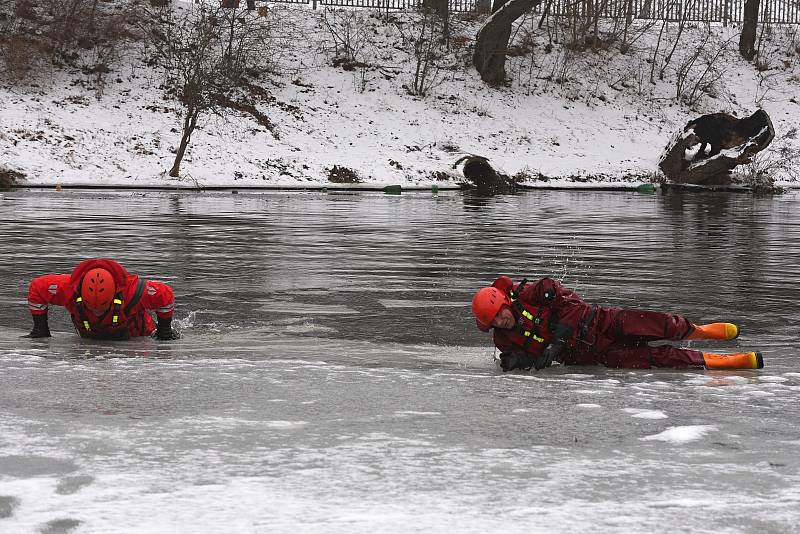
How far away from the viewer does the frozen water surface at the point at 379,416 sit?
3.70m

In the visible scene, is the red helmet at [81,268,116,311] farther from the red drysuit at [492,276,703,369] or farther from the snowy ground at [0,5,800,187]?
the snowy ground at [0,5,800,187]

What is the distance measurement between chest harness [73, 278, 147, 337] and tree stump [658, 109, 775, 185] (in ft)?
97.1

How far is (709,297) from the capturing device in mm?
10148

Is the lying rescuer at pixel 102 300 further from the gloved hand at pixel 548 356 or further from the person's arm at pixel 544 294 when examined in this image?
the gloved hand at pixel 548 356

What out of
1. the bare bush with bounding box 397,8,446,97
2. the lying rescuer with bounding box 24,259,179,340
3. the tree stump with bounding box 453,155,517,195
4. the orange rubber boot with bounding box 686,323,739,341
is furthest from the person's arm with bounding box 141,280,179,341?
the bare bush with bounding box 397,8,446,97

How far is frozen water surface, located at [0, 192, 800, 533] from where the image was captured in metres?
3.70

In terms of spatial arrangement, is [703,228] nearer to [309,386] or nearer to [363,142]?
[309,386]

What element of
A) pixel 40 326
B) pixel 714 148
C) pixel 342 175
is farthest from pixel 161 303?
pixel 714 148

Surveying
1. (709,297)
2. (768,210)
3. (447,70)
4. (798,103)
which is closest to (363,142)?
(447,70)

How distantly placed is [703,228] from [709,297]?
8.99m

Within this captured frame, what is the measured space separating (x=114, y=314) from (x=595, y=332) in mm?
3302

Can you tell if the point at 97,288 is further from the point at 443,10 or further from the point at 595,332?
the point at 443,10

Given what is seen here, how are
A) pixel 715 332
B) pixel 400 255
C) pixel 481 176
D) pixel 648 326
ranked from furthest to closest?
pixel 481 176 < pixel 400 255 < pixel 715 332 < pixel 648 326

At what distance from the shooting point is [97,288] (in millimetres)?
7305
